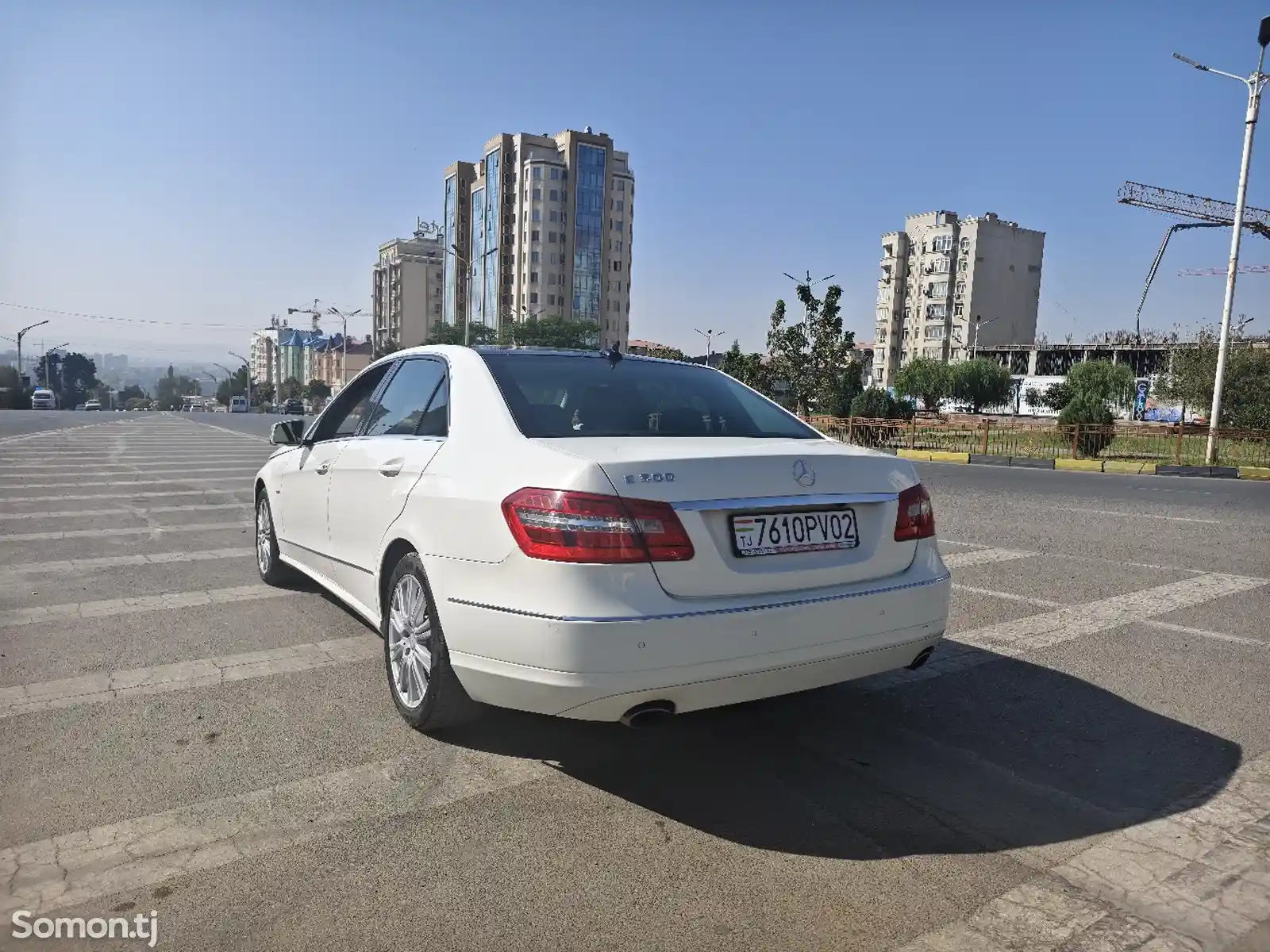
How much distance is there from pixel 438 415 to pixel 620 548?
138cm

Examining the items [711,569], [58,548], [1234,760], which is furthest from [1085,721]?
[58,548]

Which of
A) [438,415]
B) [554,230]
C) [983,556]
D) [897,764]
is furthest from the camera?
[554,230]

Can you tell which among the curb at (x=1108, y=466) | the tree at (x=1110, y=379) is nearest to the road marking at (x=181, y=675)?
the curb at (x=1108, y=466)

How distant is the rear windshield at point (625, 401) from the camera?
3588mm

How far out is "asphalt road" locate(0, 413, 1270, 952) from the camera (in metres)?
2.45

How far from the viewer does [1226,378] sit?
37.8m

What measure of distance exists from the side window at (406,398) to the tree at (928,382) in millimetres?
89629

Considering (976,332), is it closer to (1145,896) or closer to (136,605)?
(136,605)

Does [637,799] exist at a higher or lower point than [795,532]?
lower

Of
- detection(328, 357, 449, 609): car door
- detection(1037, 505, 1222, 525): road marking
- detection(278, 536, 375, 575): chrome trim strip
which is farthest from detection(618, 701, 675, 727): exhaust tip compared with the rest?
detection(1037, 505, 1222, 525): road marking

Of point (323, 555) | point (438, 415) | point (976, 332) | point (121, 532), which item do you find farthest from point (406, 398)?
point (976, 332)

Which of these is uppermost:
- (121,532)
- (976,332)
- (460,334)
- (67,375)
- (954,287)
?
(954,287)

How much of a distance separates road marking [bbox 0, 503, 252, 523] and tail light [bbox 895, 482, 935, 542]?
28.1 feet

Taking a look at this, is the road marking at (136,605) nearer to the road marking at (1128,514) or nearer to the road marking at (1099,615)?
the road marking at (1099,615)
